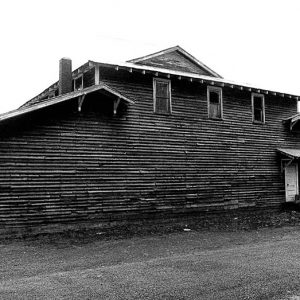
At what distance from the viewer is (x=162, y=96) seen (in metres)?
17.1

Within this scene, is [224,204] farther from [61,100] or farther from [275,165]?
[61,100]

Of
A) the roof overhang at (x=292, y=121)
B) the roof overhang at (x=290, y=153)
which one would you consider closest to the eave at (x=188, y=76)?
the roof overhang at (x=292, y=121)

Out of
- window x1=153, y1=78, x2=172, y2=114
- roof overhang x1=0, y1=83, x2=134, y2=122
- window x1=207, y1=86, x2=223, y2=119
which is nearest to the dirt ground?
roof overhang x1=0, y1=83, x2=134, y2=122

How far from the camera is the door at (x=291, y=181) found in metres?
21.3

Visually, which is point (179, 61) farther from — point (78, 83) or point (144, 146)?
point (144, 146)

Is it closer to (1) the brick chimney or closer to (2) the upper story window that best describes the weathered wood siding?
(1) the brick chimney

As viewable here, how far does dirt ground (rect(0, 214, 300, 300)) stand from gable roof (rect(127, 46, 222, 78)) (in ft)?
30.8

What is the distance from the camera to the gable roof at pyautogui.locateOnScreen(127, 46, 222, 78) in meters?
20.0

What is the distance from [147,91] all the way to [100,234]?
6368 millimetres

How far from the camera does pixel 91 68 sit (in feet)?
51.4

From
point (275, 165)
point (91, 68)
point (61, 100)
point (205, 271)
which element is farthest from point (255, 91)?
point (205, 271)

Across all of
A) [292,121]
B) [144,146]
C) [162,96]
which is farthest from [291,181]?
[144,146]

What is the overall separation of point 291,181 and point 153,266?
48.2ft

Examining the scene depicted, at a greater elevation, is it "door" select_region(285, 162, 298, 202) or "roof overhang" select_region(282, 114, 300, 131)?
"roof overhang" select_region(282, 114, 300, 131)
